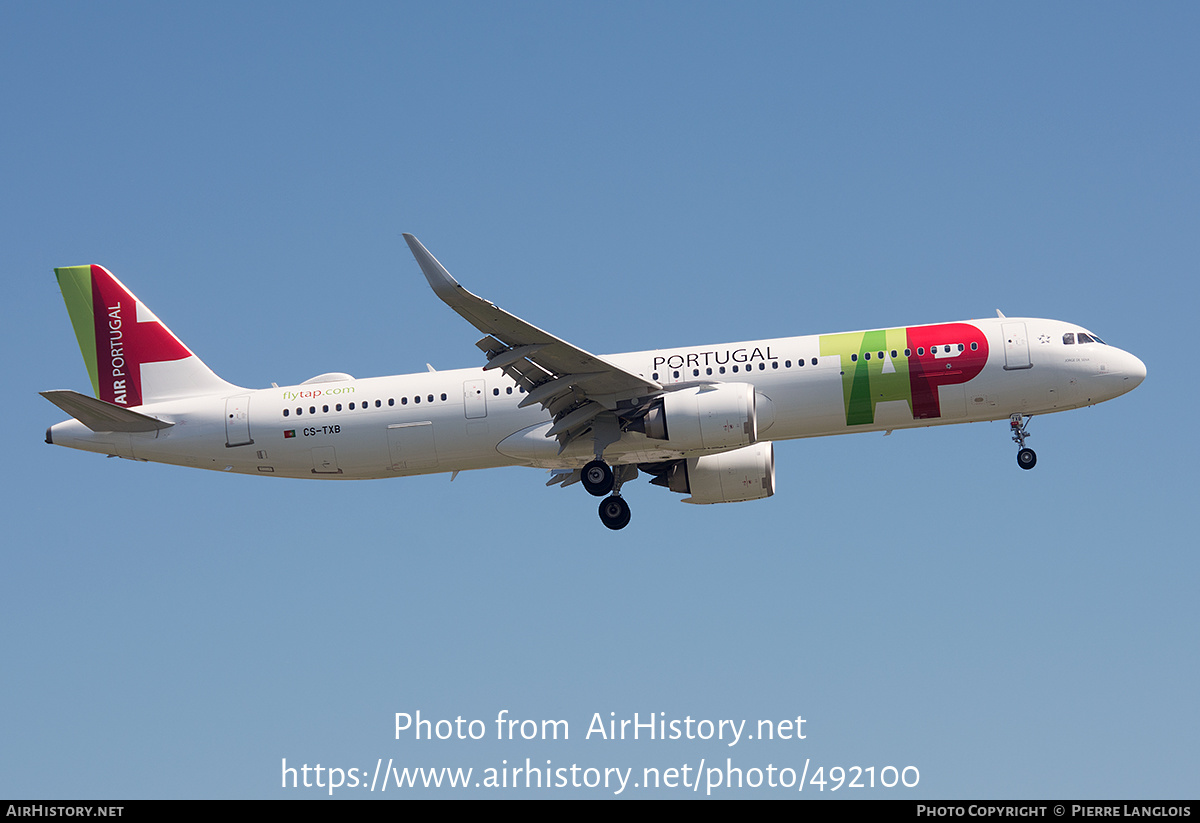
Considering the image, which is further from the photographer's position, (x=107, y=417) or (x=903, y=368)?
(x=107, y=417)

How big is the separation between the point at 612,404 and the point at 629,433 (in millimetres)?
1028

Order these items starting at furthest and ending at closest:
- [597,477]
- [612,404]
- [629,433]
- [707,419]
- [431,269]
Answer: [597,477] < [629,433] < [612,404] < [707,419] < [431,269]

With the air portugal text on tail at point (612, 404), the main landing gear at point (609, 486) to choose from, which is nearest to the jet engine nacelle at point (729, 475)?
the air portugal text on tail at point (612, 404)

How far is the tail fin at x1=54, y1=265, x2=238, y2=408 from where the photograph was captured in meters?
43.6

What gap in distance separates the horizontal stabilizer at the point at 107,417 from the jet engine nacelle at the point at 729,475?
16.1 metres

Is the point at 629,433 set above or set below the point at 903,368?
below

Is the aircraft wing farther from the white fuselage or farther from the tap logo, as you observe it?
the tap logo

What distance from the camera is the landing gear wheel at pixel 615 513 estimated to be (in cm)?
4191

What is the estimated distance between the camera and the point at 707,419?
3819 centimetres

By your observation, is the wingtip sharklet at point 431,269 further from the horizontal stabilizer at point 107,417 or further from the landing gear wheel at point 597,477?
the horizontal stabilizer at point 107,417

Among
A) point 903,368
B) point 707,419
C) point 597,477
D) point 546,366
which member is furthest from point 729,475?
point 546,366

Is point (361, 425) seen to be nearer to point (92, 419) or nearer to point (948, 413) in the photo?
point (92, 419)

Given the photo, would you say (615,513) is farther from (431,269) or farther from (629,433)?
(431,269)

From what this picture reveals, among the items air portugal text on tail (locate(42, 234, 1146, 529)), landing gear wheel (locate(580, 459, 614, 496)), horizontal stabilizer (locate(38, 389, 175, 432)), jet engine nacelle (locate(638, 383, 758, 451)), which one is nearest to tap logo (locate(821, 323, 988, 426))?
air portugal text on tail (locate(42, 234, 1146, 529))
